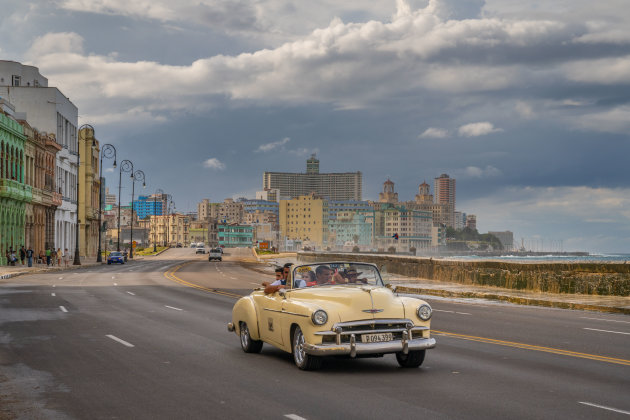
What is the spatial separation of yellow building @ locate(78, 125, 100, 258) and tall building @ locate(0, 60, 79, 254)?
5.42m

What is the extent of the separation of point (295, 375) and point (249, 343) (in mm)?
2500

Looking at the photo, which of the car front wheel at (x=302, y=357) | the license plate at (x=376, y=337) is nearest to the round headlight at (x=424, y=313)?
the license plate at (x=376, y=337)

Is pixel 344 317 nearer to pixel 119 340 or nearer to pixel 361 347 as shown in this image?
pixel 361 347

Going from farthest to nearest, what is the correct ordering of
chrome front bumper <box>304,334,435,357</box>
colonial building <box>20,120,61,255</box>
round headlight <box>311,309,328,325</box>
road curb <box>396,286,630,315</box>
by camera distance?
colonial building <box>20,120,61,255</box> → road curb <box>396,286,630,315</box> → round headlight <box>311,309,328,325</box> → chrome front bumper <box>304,334,435,357</box>

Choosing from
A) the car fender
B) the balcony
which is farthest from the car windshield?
the balcony

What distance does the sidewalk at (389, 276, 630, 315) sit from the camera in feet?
78.0

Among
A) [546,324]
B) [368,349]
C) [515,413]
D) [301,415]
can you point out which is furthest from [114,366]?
[546,324]

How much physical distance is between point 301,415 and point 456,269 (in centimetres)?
3022

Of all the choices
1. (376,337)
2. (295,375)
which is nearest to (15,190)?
(295,375)

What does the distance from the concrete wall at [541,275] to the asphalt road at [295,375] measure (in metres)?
7.43

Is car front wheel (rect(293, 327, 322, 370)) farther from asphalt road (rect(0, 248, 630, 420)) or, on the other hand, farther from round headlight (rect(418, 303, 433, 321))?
round headlight (rect(418, 303, 433, 321))

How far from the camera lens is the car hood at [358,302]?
36.9ft

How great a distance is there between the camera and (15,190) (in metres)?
72.4

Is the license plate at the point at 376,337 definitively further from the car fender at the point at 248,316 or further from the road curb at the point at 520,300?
the road curb at the point at 520,300
